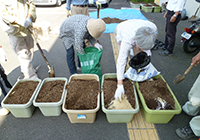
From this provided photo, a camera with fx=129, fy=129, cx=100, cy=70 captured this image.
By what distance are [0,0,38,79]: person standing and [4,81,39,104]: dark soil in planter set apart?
341 millimetres

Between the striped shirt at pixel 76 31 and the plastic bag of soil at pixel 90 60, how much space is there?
14 centimetres

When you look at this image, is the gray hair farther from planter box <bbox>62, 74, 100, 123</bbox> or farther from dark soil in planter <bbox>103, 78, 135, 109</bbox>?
planter box <bbox>62, 74, 100, 123</bbox>

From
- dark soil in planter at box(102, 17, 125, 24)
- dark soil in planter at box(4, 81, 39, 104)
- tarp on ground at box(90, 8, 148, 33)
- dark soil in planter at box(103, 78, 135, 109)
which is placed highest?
tarp on ground at box(90, 8, 148, 33)

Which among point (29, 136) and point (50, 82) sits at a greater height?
point (50, 82)

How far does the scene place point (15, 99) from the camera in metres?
1.67

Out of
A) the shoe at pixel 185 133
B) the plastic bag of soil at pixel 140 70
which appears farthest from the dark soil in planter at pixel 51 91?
the shoe at pixel 185 133

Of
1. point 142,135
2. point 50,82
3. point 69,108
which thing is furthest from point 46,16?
point 142,135

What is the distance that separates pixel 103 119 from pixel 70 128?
445 mm

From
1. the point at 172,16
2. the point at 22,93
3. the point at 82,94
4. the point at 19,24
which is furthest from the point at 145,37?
the point at 172,16

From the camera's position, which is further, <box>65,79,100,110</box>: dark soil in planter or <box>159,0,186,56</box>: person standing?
<box>159,0,186,56</box>: person standing

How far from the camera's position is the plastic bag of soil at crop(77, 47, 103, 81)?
1.91 meters

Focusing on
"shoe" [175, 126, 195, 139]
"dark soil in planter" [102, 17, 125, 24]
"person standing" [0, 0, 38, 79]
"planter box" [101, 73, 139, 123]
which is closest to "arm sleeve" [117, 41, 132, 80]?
"planter box" [101, 73, 139, 123]

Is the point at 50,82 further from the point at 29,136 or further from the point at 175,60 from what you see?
the point at 175,60

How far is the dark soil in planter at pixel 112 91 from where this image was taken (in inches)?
64.8
